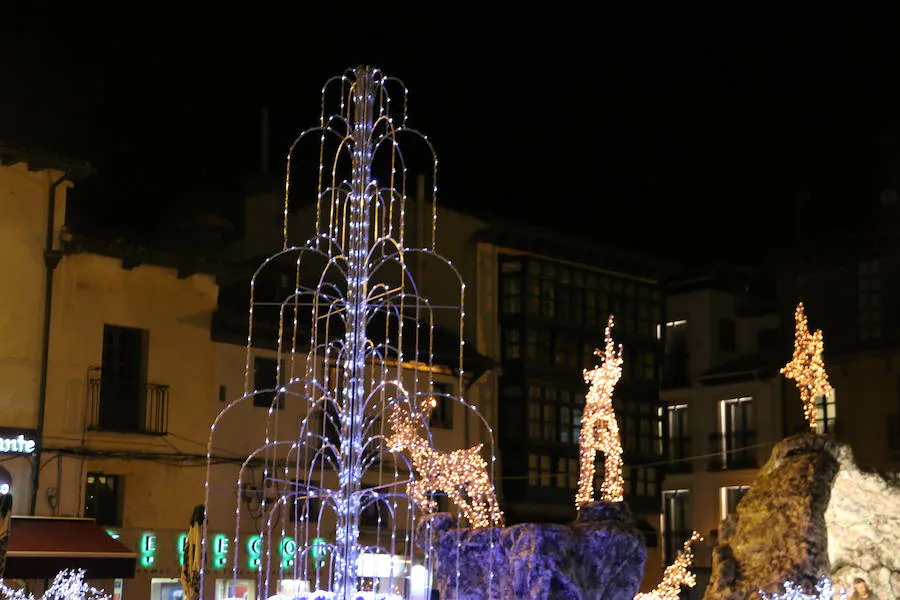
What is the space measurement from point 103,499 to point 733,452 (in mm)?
23836

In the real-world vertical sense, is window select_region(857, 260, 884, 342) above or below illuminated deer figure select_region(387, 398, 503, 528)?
above

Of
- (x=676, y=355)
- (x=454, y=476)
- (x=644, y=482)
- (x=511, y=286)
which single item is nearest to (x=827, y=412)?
(x=644, y=482)

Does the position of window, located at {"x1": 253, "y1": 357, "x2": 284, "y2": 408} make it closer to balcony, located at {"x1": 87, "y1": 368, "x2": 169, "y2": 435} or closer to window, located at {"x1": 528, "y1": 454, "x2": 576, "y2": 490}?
balcony, located at {"x1": 87, "y1": 368, "x2": 169, "y2": 435}

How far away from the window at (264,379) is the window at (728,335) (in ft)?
71.9

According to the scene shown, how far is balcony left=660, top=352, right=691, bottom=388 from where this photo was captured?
2114 inches

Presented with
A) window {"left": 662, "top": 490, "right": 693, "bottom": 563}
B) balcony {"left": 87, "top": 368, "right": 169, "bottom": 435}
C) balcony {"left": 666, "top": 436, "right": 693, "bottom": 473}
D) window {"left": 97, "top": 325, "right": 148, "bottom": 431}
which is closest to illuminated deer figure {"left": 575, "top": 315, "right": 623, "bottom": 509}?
balcony {"left": 87, "top": 368, "right": 169, "bottom": 435}

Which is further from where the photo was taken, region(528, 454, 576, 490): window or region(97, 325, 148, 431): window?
region(528, 454, 576, 490): window

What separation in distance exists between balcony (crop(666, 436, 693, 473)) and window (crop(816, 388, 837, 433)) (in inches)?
267

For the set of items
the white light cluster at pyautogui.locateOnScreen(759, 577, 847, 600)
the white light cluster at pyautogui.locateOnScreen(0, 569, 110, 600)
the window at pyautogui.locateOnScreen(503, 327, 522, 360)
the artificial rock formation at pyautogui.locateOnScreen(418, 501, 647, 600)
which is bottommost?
the white light cluster at pyautogui.locateOnScreen(0, 569, 110, 600)

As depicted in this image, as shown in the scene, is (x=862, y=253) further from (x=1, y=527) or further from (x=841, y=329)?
(x=1, y=527)

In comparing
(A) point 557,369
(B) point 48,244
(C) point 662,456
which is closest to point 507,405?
(A) point 557,369

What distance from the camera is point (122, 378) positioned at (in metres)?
33.6

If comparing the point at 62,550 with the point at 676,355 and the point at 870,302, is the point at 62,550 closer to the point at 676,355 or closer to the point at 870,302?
the point at 870,302

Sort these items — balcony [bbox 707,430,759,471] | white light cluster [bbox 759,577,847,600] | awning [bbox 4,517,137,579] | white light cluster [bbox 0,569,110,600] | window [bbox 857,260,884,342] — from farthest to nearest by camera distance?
balcony [bbox 707,430,759,471], window [bbox 857,260,884,342], awning [bbox 4,517,137,579], white light cluster [bbox 0,569,110,600], white light cluster [bbox 759,577,847,600]
